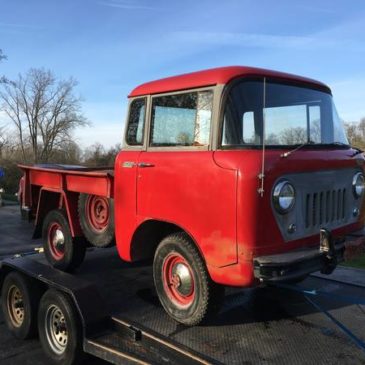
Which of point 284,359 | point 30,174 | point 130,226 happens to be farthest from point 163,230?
point 30,174

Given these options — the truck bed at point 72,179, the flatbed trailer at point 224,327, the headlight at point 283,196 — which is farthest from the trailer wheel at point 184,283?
the truck bed at point 72,179

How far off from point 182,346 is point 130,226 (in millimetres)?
1334

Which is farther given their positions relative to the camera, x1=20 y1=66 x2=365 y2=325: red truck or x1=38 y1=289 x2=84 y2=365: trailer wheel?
x1=38 y1=289 x2=84 y2=365: trailer wheel

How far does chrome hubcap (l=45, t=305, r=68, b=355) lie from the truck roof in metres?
2.07

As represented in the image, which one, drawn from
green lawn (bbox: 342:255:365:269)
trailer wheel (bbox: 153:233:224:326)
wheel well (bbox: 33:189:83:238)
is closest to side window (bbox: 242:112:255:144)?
trailer wheel (bbox: 153:233:224:326)

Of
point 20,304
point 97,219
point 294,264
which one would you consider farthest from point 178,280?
point 20,304

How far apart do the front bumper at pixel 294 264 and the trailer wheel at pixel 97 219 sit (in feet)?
6.11

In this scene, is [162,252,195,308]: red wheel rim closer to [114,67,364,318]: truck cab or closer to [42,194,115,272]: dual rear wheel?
[114,67,364,318]: truck cab

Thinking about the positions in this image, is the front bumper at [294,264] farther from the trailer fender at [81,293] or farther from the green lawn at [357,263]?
the green lawn at [357,263]

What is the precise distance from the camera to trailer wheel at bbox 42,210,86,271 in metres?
5.19

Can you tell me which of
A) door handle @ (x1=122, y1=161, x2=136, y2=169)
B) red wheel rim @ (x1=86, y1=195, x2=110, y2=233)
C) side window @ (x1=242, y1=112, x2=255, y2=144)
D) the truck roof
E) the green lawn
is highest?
the truck roof

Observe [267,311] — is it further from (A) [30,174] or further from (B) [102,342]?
(A) [30,174]

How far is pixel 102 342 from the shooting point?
3508mm

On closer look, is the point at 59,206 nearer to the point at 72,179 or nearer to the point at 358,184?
the point at 72,179
